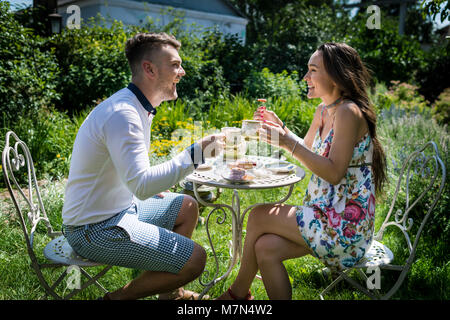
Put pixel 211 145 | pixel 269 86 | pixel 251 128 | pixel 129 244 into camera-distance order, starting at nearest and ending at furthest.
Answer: pixel 129 244
pixel 211 145
pixel 251 128
pixel 269 86

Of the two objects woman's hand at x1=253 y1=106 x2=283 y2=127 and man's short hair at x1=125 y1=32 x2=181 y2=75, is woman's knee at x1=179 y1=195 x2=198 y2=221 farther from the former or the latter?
man's short hair at x1=125 y1=32 x2=181 y2=75

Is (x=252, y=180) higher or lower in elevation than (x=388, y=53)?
lower

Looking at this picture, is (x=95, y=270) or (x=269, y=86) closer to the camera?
(x=95, y=270)

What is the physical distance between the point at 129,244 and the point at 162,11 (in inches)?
404

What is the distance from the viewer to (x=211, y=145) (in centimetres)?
215

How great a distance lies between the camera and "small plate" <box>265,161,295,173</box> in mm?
2561

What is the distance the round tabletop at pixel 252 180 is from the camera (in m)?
2.25

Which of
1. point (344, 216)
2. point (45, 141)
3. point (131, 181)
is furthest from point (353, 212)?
point (45, 141)

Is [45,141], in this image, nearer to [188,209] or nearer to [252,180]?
[188,209]

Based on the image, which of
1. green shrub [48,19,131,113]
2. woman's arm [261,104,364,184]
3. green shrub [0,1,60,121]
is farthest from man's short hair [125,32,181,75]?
green shrub [48,19,131,113]

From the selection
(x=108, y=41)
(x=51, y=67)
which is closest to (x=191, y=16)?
(x=108, y=41)

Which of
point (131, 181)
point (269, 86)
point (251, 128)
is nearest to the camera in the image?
point (131, 181)

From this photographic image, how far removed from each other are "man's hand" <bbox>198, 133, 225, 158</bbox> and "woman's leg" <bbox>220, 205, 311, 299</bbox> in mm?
499

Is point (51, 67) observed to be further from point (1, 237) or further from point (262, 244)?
point (262, 244)
